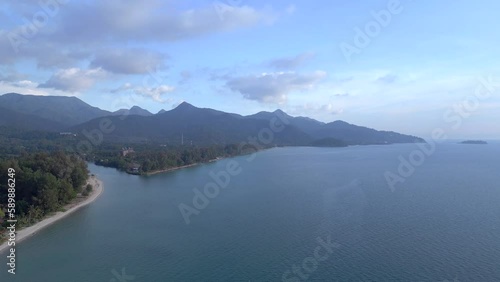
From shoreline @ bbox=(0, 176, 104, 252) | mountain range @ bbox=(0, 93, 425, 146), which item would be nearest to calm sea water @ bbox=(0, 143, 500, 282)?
shoreline @ bbox=(0, 176, 104, 252)

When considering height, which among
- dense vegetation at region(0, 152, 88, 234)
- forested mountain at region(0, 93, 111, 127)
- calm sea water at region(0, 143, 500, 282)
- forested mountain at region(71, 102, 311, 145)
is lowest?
calm sea water at region(0, 143, 500, 282)

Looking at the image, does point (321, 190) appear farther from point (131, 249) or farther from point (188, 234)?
point (131, 249)

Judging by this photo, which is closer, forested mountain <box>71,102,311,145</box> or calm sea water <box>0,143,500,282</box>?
calm sea water <box>0,143,500,282</box>

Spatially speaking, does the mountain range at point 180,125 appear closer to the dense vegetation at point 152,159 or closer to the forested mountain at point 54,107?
the forested mountain at point 54,107

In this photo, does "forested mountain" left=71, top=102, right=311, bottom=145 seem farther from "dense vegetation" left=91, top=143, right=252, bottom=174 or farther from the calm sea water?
the calm sea water

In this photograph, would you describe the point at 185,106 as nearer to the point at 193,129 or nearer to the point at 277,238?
the point at 193,129
